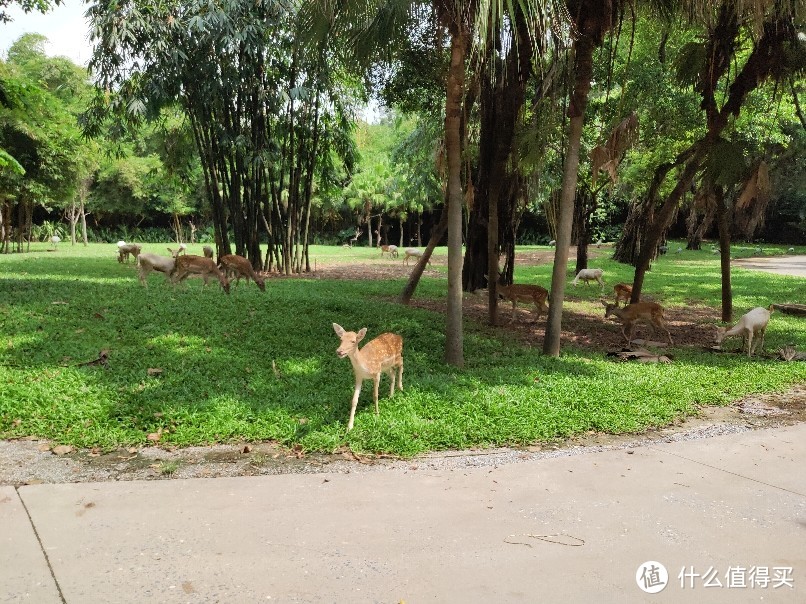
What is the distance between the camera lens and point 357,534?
13.4ft

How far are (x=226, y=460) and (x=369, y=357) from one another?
1.48 m

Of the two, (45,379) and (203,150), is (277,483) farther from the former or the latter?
(203,150)

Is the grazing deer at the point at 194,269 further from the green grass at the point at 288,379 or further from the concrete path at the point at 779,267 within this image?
the concrete path at the point at 779,267

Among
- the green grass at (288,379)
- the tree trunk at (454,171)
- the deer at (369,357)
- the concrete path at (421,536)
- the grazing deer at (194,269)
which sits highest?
the tree trunk at (454,171)

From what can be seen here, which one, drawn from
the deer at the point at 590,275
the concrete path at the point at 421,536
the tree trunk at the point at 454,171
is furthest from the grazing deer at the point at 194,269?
the deer at the point at 590,275

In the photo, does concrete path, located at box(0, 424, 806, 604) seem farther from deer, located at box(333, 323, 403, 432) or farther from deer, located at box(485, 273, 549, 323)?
deer, located at box(485, 273, 549, 323)

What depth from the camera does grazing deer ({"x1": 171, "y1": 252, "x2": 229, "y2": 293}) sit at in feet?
40.8

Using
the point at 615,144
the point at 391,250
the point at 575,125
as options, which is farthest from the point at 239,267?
the point at 391,250

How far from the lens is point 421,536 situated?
4.07 metres

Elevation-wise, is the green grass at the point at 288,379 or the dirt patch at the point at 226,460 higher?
the green grass at the point at 288,379

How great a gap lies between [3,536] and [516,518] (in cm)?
298

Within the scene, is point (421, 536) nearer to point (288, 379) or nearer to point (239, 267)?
point (288, 379)

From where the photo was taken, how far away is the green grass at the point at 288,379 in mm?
5918

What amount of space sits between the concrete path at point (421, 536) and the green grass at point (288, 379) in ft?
2.93
